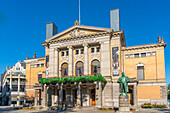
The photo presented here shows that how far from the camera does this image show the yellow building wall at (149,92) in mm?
38625

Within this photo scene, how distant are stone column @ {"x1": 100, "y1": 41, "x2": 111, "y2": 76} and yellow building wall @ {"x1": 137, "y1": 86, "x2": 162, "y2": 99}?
8.20m

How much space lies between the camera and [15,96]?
5734 centimetres

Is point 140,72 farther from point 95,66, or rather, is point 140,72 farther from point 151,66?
point 95,66

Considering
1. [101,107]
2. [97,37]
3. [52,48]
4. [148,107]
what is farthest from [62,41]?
[148,107]

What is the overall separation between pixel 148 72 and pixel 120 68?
643 cm

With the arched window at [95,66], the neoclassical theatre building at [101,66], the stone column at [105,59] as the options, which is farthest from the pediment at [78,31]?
the arched window at [95,66]

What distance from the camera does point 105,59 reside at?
3947cm

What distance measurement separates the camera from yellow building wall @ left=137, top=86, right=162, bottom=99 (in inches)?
1521

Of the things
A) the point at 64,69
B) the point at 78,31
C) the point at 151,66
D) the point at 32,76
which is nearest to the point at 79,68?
the point at 64,69

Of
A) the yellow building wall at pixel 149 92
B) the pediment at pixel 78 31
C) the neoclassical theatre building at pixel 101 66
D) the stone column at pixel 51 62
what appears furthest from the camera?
the stone column at pixel 51 62

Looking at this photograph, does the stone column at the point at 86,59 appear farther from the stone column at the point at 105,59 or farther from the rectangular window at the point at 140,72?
the rectangular window at the point at 140,72

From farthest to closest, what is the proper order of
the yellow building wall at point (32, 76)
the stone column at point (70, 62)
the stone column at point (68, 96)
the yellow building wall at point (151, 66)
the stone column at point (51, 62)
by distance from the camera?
the yellow building wall at point (32, 76) → the stone column at point (51, 62) → the stone column at point (70, 62) → the stone column at point (68, 96) → the yellow building wall at point (151, 66)

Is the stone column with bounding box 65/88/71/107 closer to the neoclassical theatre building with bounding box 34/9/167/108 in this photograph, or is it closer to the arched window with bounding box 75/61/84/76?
the neoclassical theatre building with bounding box 34/9/167/108

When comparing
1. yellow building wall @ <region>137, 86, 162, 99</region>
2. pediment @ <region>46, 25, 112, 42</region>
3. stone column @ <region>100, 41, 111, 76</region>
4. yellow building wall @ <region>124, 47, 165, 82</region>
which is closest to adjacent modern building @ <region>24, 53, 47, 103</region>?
pediment @ <region>46, 25, 112, 42</region>
